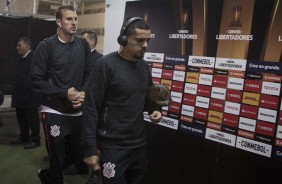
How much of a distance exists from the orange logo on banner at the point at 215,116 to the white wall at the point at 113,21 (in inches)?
48.2

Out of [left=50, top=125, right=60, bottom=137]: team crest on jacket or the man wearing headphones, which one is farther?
[left=50, top=125, right=60, bottom=137]: team crest on jacket

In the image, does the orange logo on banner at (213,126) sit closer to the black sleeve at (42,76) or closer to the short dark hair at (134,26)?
the short dark hair at (134,26)

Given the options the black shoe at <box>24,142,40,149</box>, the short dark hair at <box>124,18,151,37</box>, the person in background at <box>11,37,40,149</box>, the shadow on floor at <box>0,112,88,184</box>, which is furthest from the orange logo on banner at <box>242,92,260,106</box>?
the black shoe at <box>24,142,40,149</box>

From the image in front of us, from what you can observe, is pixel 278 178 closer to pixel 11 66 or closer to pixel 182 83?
pixel 182 83

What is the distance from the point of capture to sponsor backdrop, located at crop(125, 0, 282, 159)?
1.87m

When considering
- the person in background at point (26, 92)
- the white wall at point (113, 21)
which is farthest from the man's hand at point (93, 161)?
the person in background at point (26, 92)

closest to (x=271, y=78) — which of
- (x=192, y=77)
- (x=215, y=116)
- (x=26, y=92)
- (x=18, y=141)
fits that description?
(x=215, y=116)

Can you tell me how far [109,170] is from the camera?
1.75m

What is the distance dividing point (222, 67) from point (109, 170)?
1065mm

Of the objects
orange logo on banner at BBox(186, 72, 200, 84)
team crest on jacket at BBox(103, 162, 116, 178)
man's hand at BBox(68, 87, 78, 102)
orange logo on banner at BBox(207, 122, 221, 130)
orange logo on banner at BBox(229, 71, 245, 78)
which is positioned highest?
orange logo on banner at BBox(229, 71, 245, 78)

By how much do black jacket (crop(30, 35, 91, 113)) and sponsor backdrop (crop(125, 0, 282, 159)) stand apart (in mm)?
703

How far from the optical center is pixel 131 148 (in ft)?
5.83

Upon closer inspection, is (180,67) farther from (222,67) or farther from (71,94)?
(71,94)

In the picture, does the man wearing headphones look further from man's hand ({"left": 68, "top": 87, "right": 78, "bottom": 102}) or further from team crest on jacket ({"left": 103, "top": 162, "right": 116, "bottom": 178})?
man's hand ({"left": 68, "top": 87, "right": 78, "bottom": 102})
